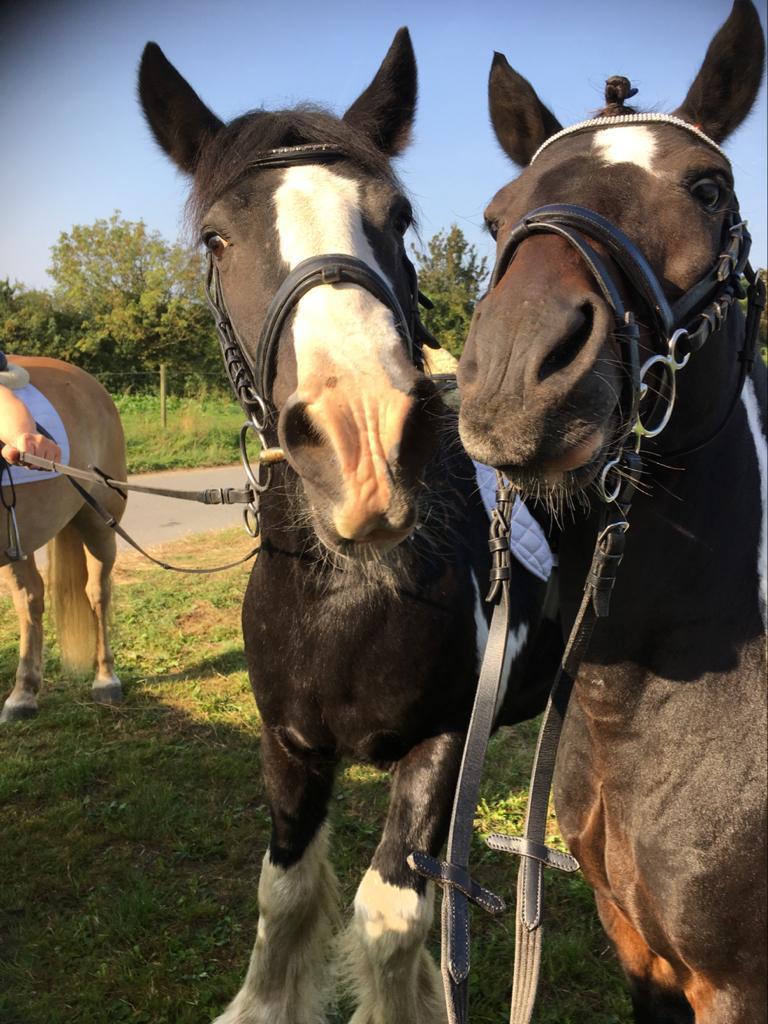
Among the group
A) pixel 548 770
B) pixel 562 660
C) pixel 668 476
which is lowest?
pixel 548 770

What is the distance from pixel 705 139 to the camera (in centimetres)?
154

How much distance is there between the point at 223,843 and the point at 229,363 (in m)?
2.48

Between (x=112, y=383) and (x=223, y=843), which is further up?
(x=112, y=383)

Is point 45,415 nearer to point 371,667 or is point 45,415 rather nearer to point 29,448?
point 29,448

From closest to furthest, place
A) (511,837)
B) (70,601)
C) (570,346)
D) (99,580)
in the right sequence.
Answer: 1. (570,346)
2. (511,837)
3. (70,601)
4. (99,580)

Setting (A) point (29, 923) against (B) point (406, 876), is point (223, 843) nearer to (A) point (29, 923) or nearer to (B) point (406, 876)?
(A) point (29, 923)

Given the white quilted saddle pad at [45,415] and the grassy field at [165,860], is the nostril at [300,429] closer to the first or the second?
the grassy field at [165,860]

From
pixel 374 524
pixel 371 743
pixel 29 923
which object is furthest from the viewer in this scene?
pixel 29 923

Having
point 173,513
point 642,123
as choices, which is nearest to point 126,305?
point 173,513

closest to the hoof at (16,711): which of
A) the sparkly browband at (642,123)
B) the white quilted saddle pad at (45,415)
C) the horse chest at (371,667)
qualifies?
the white quilted saddle pad at (45,415)

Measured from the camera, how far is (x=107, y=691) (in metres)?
5.29

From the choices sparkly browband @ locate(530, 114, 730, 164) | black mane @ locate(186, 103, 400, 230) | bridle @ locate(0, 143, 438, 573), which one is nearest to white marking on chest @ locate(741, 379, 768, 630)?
sparkly browband @ locate(530, 114, 730, 164)

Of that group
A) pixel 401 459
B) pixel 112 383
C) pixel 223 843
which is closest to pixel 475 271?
pixel 112 383

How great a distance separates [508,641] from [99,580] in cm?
376
